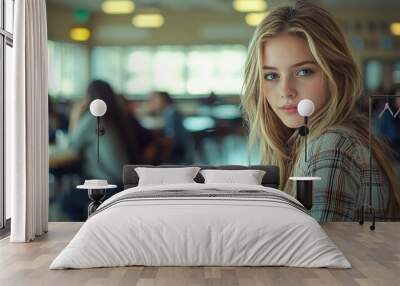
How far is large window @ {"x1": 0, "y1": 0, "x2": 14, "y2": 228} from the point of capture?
6.83 metres

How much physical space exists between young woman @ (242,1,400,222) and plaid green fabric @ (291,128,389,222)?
0.04 feet

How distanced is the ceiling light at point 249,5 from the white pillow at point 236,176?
6.90 ft

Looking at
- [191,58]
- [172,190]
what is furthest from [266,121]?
[172,190]

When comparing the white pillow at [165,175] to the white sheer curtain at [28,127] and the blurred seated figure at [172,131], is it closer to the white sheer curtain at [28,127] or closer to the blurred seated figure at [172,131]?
the blurred seated figure at [172,131]

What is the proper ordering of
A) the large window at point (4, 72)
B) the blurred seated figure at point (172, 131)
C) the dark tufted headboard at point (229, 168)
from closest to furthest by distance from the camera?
the large window at point (4, 72)
the dark tufted headboard at point (229, 168)
the blurred seated figure at point (172, 131)

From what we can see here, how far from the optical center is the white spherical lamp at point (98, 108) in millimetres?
7367

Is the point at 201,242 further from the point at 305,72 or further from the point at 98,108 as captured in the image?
the point at 305,72

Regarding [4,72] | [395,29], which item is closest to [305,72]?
[395,29]

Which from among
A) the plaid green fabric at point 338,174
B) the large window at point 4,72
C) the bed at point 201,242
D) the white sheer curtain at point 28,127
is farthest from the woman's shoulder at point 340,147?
the large window at point 4,72

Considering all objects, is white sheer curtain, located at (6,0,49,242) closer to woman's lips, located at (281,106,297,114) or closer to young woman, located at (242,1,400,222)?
young woman, located at (242,1,400,222)

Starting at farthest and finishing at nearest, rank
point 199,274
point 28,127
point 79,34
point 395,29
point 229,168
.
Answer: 1. point 79,34
2. point 395,29
3. point 229,168
4. point 28,127
5. point 199,274

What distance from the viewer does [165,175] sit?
23.6ft

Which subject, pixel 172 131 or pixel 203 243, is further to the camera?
pixel 172 131

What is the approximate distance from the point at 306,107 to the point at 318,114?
0.44 m
